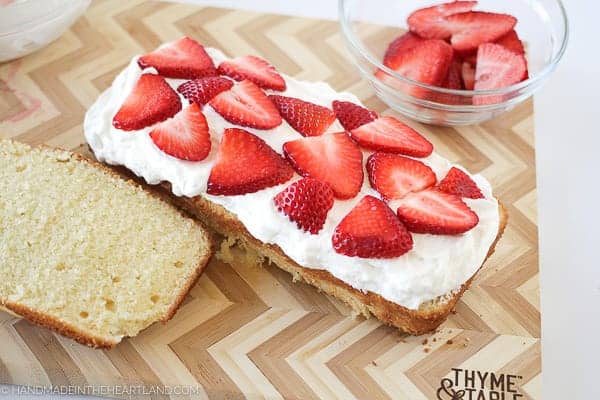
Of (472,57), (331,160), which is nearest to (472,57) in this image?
(472,57)

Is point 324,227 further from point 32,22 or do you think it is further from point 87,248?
point 32,22

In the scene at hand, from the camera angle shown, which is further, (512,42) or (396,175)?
(512,42)

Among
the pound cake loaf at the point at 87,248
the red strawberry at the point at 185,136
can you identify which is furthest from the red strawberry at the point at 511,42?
the pound cake loaf at the point at 87,248

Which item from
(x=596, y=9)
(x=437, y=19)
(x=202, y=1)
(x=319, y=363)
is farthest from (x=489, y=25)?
(x=319, y=363)

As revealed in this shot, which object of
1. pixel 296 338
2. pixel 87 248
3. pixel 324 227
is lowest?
pixel 296 338

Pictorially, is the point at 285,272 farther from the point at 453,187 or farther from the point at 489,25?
the point at 489,25

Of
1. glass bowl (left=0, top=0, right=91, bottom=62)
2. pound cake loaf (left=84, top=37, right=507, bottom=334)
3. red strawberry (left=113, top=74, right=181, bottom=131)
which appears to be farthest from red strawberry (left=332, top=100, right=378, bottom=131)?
glass bowl (left=0, top=0, right=91, bottom=62)
